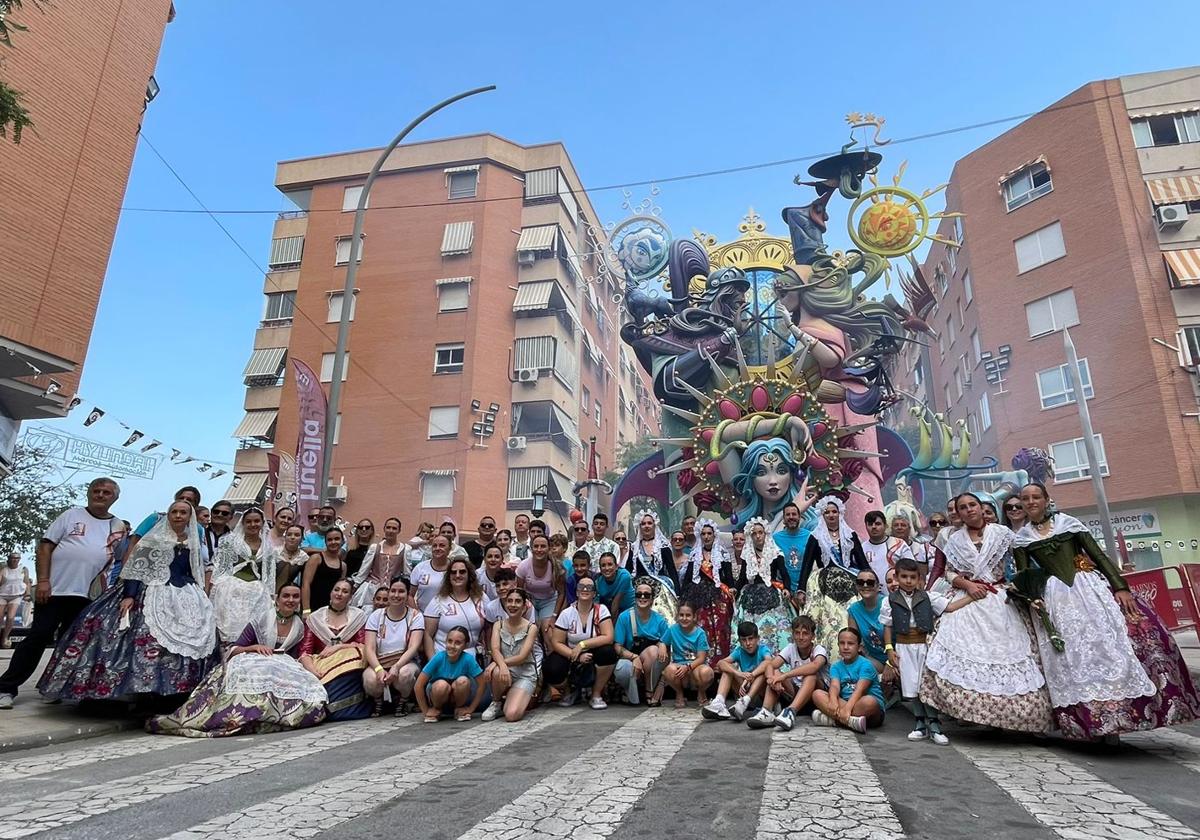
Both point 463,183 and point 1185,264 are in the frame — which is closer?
point 1185,264

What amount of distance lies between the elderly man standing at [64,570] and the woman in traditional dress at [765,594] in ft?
19.6

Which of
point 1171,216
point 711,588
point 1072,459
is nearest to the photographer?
point 711,588

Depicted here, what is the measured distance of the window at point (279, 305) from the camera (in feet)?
115

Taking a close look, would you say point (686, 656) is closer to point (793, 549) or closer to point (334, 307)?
point (793, 549)

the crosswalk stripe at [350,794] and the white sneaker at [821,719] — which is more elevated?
the white sneaker at [821,719]

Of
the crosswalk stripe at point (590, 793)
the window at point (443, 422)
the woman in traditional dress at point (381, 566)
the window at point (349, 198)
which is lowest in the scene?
the crosswalk stripe at point (590, 793)

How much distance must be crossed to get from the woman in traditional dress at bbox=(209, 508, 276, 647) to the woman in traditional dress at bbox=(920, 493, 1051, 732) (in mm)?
5501

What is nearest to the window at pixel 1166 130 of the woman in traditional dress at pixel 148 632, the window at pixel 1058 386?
the window at pixel 1058 386

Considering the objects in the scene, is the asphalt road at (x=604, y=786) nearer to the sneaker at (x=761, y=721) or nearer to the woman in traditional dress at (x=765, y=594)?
the sneaker at (x=761, y=721)

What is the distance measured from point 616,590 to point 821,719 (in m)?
2.48

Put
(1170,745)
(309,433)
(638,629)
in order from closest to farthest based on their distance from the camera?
(1170,745)
(638,629)
(309,433)

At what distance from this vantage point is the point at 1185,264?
2477cm

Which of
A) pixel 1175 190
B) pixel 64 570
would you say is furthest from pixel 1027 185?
pixel 64 570

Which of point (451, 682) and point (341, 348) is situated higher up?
point (341, 348)
